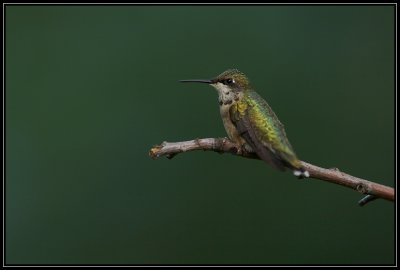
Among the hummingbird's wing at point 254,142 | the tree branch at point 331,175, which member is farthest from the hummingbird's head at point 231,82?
the tree branch at point 331,175

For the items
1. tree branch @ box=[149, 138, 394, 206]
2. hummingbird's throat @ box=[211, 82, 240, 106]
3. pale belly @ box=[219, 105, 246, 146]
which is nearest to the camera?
tree branch @ box=[149, 138, 394, 206]

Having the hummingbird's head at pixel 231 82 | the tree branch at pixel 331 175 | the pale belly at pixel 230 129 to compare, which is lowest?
the tree branch at pixel 331 175

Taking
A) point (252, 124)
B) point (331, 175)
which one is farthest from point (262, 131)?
point (331, 175)

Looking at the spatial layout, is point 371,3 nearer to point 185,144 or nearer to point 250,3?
point 250,3

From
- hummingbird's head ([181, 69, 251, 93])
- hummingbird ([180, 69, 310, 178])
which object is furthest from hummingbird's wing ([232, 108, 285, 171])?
hummingbird's head ([181, 69, 251, 93])

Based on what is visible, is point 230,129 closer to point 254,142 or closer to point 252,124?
point 252,124

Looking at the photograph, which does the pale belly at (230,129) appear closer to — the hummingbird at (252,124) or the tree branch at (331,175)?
the hummingbird at (252,124)

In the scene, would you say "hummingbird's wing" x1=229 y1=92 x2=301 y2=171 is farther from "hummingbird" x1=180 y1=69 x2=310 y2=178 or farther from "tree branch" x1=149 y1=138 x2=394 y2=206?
"tree branch" x1=149 y1=138 x2=394 y2=206
